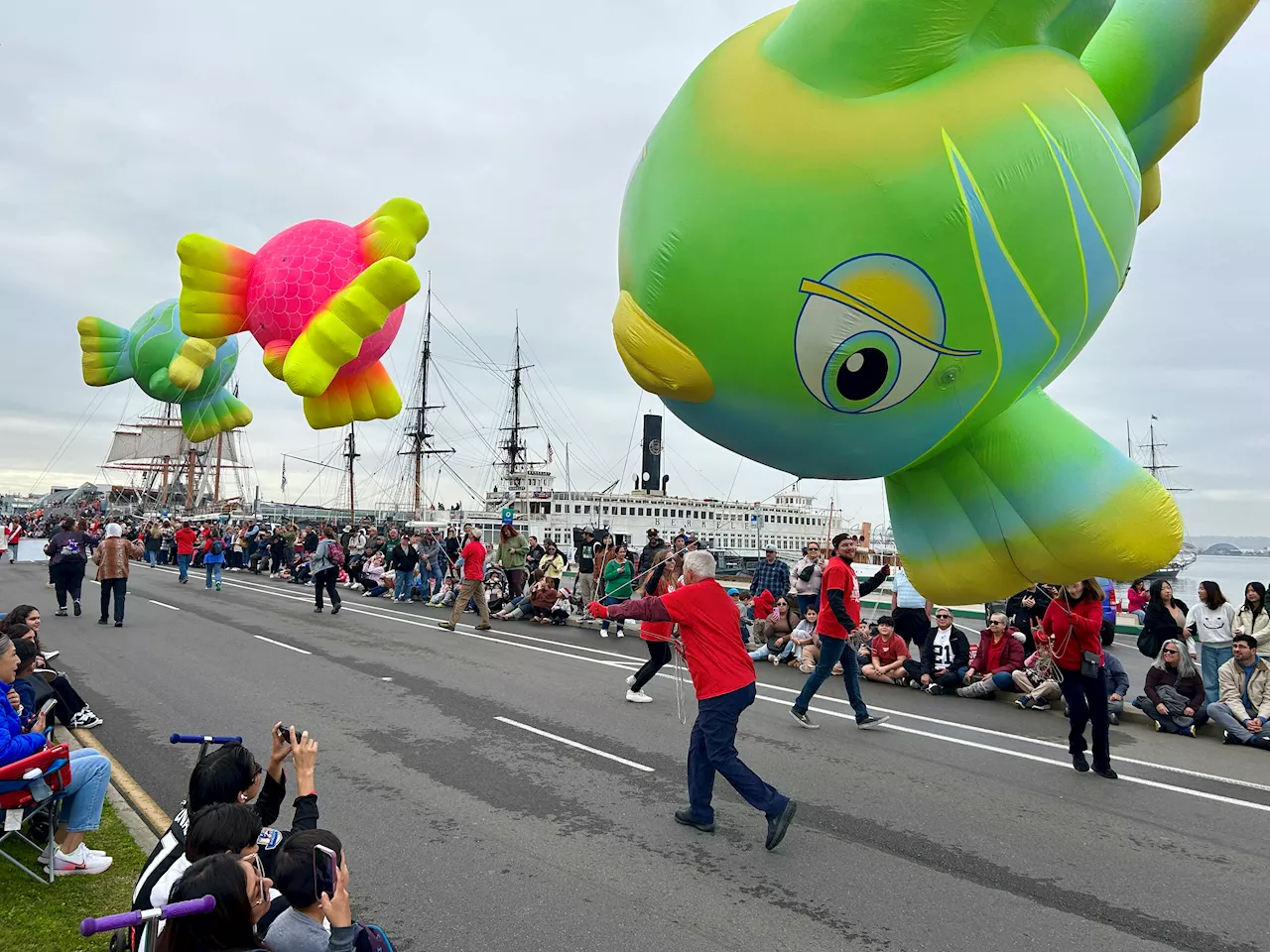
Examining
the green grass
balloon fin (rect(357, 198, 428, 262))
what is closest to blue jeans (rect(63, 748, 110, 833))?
the green grass

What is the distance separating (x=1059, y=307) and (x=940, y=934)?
288cm

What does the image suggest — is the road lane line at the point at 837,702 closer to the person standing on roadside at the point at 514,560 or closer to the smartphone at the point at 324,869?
the person standing on roadside at the point at 514,560

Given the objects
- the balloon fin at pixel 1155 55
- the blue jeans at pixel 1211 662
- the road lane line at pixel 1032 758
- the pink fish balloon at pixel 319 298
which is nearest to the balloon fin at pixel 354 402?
the pink fish balloon at pixel 319 298

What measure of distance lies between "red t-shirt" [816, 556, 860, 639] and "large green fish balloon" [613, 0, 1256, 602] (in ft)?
12.5

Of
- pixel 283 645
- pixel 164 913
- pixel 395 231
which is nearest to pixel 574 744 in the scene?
pixel 395 231

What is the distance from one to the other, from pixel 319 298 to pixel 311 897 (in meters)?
4.28

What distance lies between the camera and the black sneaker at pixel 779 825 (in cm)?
471

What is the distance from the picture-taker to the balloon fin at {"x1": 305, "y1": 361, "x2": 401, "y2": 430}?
6074 millimetres

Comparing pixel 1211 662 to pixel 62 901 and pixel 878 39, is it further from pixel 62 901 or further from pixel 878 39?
pixel 62 901

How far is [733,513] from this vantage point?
44.2 m

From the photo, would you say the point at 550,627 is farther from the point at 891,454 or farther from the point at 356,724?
the point at 891,454

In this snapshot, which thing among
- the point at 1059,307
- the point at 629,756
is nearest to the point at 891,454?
the point at 1059,307

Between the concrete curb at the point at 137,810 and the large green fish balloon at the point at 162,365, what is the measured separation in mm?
3098

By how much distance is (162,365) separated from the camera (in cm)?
723
